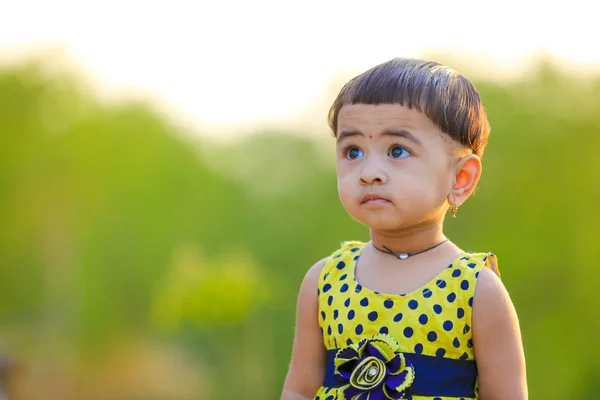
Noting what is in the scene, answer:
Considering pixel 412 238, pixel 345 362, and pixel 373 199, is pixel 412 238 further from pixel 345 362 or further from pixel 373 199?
pixel 345 362

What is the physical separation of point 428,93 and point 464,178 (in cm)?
25

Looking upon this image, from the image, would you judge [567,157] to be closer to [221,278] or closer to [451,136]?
[221,278]

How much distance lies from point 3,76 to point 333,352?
12.9 m

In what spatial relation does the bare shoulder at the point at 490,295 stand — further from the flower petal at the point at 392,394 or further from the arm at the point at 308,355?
the arm at the point at 308,355

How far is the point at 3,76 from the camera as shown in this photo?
14.0 m

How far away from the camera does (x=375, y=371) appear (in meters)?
2.15

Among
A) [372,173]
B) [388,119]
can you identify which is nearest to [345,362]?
[372,173]

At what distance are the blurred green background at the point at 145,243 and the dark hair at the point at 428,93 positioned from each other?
7.34 meters

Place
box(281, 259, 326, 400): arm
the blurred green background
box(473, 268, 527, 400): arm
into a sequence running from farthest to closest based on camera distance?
1. the blurred green background
2. box(281, 259, 326, 400): arm
3. box(473, 268, 527, 400): arm

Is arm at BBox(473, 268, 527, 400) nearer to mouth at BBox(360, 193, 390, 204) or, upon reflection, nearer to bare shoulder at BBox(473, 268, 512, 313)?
bare shoulder at BBox(473, 268, 512, 313)

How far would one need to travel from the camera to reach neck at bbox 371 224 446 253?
2.28 metres

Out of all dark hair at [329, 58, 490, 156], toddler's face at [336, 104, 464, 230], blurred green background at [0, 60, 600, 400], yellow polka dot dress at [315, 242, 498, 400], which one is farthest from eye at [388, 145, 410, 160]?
blurred green background at [0, 60, 600, 400]

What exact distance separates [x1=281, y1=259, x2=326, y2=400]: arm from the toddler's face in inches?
13.8

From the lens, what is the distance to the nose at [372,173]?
216cm
